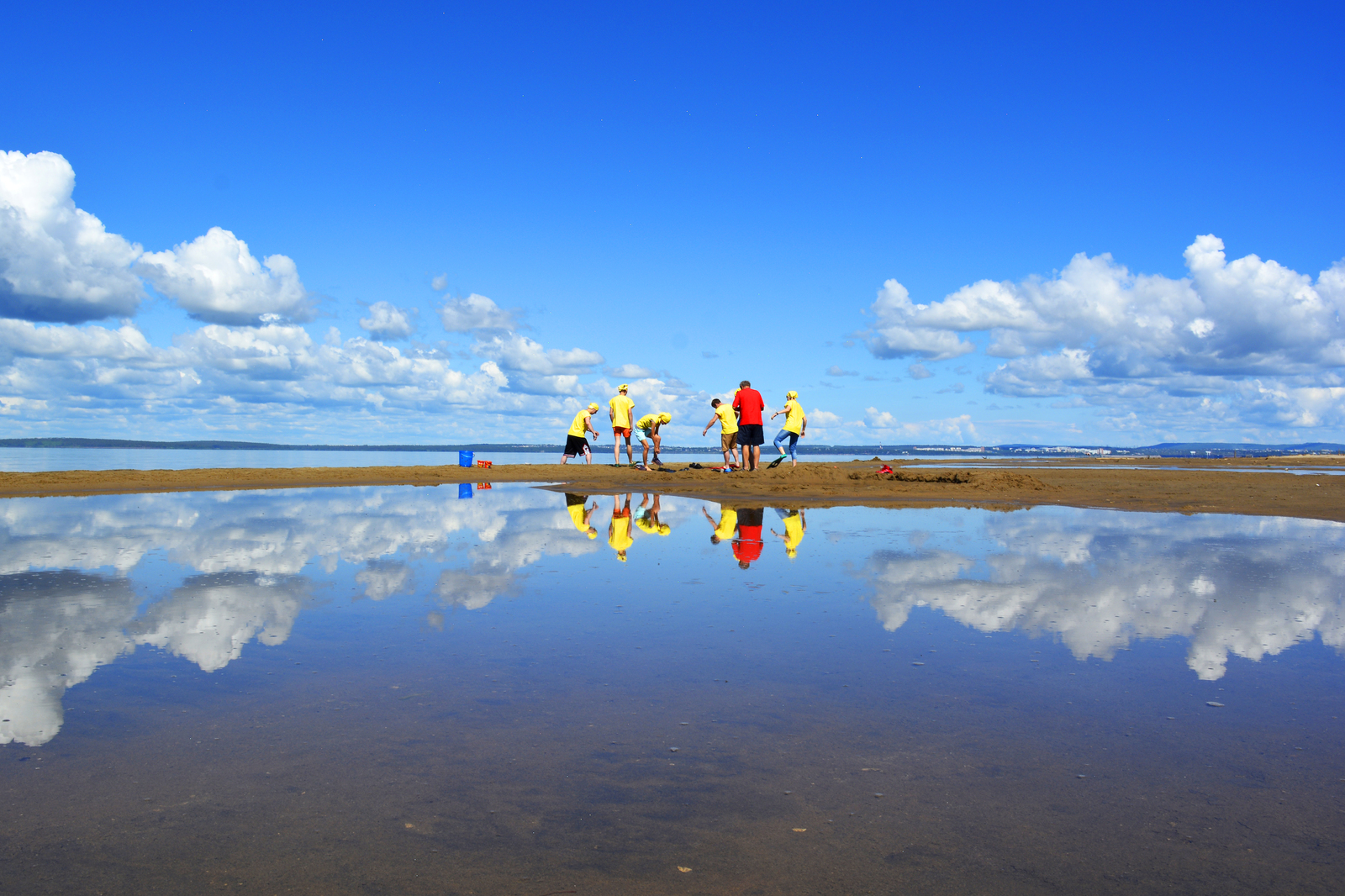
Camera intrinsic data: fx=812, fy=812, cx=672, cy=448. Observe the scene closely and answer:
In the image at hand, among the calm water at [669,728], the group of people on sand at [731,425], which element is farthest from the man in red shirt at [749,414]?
the calm water at [669,728]

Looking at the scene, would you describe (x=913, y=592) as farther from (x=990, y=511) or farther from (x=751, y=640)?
(x=990, y=511)

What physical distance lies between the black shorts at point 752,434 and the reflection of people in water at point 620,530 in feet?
23.6

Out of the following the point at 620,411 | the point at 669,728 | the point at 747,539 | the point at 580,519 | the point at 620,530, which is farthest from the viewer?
the point at 620,411

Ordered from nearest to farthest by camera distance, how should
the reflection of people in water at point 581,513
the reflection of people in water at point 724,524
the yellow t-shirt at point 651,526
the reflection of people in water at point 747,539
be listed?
the reflection of people in water at point 747,539, the reflection of people in water at point 724,524, the yellow t-shirt at point 651,526, the reflection of people in water at point 581,513

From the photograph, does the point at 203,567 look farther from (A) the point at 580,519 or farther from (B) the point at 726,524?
(B) the point at 726,524

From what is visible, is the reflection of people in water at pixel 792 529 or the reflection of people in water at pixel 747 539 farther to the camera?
the reflection of people in water at pixel 792 529

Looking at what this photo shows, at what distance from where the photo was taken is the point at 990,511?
1464 cm

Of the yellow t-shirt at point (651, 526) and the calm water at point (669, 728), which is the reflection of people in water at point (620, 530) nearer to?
the yellow t-shirt at point (651, 526)

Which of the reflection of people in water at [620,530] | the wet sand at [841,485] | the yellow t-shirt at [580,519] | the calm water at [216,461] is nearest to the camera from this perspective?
the reflection of people in water at [620,530]

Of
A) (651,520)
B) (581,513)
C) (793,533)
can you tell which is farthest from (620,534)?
(581,513)

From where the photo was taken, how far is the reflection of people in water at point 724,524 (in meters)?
10.5

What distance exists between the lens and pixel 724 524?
12.2 m

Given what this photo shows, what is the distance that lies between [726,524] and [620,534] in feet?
6.56

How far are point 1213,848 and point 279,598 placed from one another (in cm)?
630
